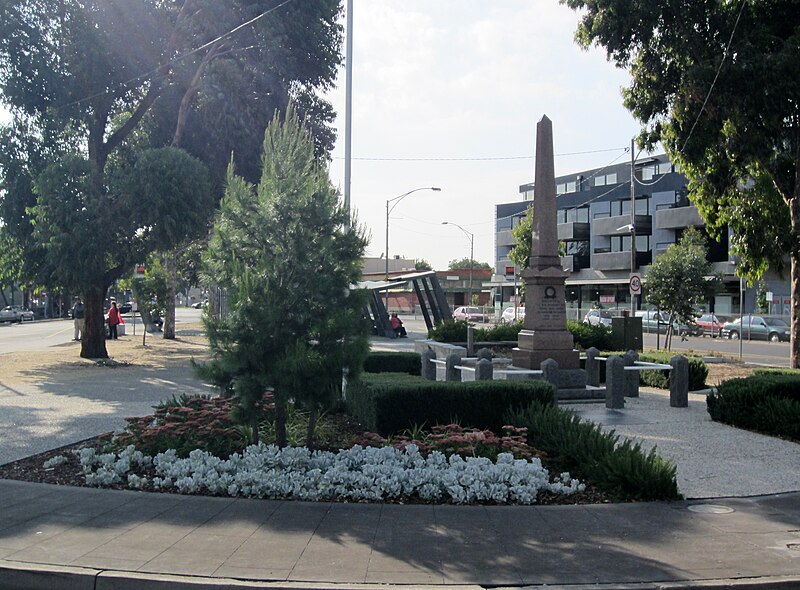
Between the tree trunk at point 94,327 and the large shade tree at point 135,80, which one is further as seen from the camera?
the tree trunk at point 94,327

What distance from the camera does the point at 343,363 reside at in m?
8.21

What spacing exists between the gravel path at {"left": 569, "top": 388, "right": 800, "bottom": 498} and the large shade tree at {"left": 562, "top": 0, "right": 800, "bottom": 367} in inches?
350

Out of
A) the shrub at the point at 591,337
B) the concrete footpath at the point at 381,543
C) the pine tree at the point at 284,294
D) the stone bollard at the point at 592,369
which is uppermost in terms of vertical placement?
the pine tree at the point at 284,294

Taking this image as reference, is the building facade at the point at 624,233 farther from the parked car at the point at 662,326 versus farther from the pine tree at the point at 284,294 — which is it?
the pine tree at the point at 284,294

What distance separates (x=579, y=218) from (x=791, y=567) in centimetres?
6444

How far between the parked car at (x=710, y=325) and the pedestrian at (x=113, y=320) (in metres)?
32.9

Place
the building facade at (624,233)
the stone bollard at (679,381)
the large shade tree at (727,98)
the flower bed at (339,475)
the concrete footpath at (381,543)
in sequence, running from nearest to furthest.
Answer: the concrete footpath at (381,543)
the flower bed at (339,475)
the stone bollard at (679,381)
the large shade tree at (727,98)
the building facade at (624,233)

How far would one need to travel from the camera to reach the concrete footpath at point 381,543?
5141 mm

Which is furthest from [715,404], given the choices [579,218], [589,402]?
[579,218]

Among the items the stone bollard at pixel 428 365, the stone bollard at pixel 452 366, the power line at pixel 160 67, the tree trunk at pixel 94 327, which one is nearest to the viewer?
the stone bollard at pixel 452 366

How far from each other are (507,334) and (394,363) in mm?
7974

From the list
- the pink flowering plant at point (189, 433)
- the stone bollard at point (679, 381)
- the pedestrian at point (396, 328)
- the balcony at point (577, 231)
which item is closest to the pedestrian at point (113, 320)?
the pedestrian at point (396, 328)

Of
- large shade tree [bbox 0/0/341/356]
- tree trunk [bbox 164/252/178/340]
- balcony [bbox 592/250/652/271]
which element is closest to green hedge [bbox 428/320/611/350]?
large shade tree [bbox 0/0/341/356]

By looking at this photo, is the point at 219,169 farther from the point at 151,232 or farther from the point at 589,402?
the point at 589,402
